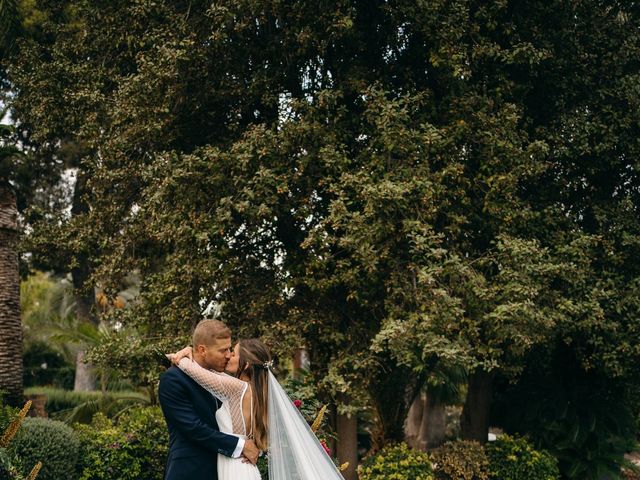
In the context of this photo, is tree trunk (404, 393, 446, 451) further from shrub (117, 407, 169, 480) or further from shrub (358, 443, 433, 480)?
shrub (117, 407, 169, 480)

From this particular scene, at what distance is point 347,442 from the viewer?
479 inches

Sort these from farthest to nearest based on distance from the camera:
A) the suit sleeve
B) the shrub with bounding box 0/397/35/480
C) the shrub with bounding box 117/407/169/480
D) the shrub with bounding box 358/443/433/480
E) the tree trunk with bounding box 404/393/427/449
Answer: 1. the tree trunk with bounding box 404/393/427/449
2. the shrub with bounding box 358/443/433/480
3. the shrub with bounding box 117/407/169/480
4. the shrub with bounding box 0/397/35/480
5. the suit sleeve

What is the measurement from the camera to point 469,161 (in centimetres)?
1105

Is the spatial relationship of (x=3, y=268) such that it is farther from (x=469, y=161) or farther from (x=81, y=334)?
(x=469, y=161)

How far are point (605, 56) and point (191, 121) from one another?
6515 millimetres

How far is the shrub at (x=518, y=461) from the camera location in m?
12.0

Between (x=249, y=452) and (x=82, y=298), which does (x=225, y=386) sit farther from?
(x=82, y=298)

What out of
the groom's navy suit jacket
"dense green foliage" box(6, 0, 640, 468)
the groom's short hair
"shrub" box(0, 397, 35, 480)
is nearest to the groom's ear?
"dense green foliage" box(6, 0, 640, 468)

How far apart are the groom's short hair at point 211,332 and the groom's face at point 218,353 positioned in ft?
0.08

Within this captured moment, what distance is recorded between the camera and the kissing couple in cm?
459

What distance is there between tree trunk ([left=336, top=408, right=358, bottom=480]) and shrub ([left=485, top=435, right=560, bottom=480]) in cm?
222

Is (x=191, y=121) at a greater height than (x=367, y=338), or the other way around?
(x=191, y=121)

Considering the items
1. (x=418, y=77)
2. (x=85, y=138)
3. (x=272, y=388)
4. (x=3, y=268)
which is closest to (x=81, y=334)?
(x=3, y=268)

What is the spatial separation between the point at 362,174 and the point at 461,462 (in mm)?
4892
